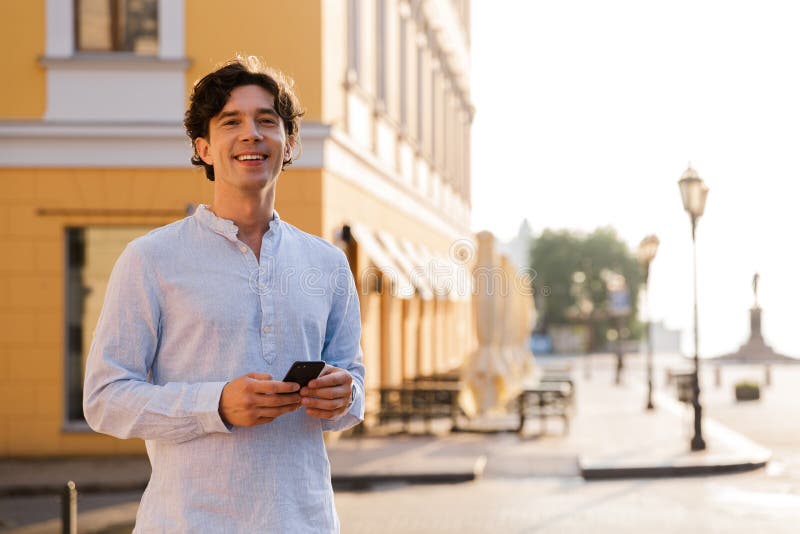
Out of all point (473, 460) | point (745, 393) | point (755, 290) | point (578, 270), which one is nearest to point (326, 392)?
point (473, 460)

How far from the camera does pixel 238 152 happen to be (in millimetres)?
2865

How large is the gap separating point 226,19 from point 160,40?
0.96m

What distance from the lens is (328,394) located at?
8.55 feet

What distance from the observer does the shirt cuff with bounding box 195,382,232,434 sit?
260 cm

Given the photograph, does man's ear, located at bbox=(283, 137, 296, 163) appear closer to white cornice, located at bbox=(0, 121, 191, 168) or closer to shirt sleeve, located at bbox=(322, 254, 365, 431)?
shirt sleeve, located at bbox=(322, 254, 365, 431)

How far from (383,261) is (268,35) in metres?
4.76

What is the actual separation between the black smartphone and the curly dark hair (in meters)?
0.69

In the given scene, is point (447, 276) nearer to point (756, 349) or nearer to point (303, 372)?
point (303, 372)

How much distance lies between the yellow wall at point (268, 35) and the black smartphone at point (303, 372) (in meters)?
14.8

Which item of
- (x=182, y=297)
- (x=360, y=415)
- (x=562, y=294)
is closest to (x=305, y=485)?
(x=360, y=415)

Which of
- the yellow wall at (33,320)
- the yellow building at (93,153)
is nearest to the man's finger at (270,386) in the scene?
the yellow building at (93,153)

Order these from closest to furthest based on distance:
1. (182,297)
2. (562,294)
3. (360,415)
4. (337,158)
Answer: (182,297)
(360,415)
(337,158)
(562,294)

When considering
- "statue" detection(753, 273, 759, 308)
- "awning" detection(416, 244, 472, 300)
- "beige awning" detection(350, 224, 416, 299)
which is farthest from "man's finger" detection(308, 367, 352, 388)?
"statue" detection(753, 273, 759, 308)

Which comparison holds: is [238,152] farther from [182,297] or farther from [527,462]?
[527,462]
